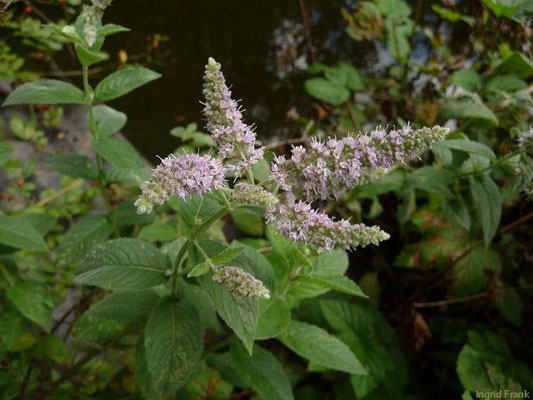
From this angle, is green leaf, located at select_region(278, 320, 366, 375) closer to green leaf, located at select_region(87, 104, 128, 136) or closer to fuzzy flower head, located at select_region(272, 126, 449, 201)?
fuzzy flower head, located at select_region(272, 126, 449, 201)

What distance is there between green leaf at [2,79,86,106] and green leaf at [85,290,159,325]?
63 cm

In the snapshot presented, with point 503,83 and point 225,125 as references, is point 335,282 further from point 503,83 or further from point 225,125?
point 503,83

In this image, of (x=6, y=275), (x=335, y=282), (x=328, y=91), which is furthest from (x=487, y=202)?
(x=6, y=275)

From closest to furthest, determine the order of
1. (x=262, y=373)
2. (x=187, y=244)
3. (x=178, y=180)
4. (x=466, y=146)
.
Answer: (x=178, y=180), (x=187, y=244), (x=262, y=373), (x=466, y=146)

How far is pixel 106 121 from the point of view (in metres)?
1.68

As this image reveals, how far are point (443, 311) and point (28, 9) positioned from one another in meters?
2.78

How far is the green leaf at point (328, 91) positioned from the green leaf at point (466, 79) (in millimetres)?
672

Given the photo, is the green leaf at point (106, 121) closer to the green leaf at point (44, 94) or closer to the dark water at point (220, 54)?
the green leaf at point (44, 94)

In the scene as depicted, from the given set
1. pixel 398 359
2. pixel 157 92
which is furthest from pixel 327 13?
pixel 398 359

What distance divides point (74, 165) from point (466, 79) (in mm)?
1851

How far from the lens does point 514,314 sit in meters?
2.10

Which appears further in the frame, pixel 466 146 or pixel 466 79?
pixel 466 79

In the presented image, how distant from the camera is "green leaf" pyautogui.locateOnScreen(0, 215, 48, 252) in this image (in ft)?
4.73

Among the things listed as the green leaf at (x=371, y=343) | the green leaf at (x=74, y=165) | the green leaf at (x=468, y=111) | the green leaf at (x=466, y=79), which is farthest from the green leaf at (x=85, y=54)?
the green leaf at (x=466, y=79)
